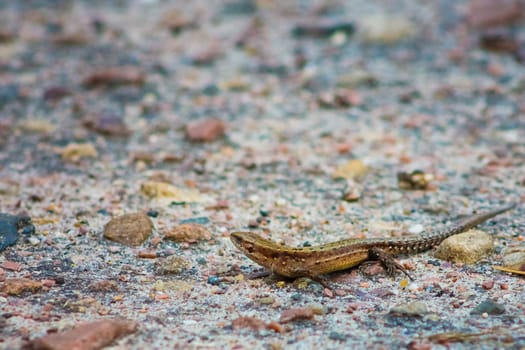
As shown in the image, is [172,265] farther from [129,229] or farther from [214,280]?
[129,229]

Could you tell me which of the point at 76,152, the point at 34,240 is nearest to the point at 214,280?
the point at 34,240

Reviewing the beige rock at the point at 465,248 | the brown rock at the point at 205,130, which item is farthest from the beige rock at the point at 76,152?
the beige rock at the point at 465,248

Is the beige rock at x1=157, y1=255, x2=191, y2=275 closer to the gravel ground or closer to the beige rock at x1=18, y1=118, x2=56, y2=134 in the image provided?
the gravel ground

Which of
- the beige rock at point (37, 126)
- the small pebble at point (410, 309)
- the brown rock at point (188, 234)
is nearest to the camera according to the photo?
the small pebble at point (410, 309)

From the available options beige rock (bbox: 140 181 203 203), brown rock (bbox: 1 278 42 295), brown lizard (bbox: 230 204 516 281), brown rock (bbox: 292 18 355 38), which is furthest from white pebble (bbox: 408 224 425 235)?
brown rock (bbox: 292 18 355 38)

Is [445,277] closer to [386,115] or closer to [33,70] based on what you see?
[386,115]

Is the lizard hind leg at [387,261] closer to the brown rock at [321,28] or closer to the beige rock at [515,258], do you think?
the beige rock at [515,258]
